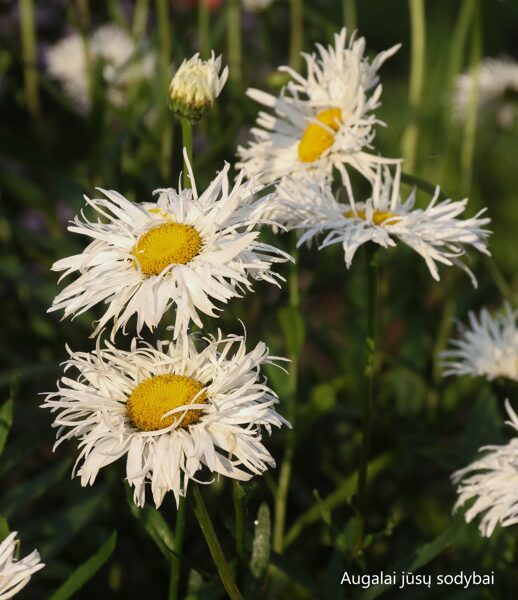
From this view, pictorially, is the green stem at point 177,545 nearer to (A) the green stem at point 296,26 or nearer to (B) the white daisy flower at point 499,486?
(B) the white daisy flower at point 499,486

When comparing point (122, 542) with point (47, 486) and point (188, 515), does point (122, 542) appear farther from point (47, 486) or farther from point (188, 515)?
point (47, 486)

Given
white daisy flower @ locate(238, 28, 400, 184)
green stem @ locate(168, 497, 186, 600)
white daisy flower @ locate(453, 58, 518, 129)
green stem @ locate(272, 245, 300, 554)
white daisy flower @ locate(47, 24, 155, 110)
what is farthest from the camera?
white daisy flower @ locate(47, 24, 155, 110)

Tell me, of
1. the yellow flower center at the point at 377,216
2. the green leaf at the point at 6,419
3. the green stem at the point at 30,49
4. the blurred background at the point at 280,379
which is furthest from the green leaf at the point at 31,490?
the green stem at the point at 30,49

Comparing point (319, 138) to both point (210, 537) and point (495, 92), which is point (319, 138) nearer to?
point (210, 537)

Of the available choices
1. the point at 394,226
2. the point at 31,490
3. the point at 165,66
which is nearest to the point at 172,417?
the point at 394,226

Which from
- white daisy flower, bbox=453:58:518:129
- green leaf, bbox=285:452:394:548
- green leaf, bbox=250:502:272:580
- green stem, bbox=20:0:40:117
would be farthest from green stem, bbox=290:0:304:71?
green leaf, bbox=250:502:272:580

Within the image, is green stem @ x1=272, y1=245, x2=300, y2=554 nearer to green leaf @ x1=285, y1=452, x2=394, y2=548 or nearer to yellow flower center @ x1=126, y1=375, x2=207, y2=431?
green leaf @ x1=285, y1=452, x2=394, y2=548
